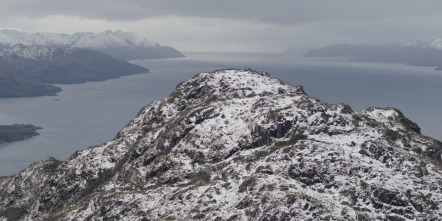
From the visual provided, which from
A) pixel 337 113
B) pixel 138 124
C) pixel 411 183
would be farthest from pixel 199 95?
pixel 411 183

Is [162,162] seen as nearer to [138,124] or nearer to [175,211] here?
[175,211]

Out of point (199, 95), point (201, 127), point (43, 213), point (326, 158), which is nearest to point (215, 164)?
point (201, 127)

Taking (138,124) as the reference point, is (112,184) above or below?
below

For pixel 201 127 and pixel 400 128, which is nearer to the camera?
pixel 400 128

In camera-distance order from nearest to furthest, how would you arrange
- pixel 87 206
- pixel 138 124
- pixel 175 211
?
pixel 175 211 → pixel 87 206 → pixel 138 124

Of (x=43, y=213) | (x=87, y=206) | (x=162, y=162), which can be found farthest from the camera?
(x=43, y=213)

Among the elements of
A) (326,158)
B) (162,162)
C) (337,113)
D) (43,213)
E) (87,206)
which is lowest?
(43,213)
